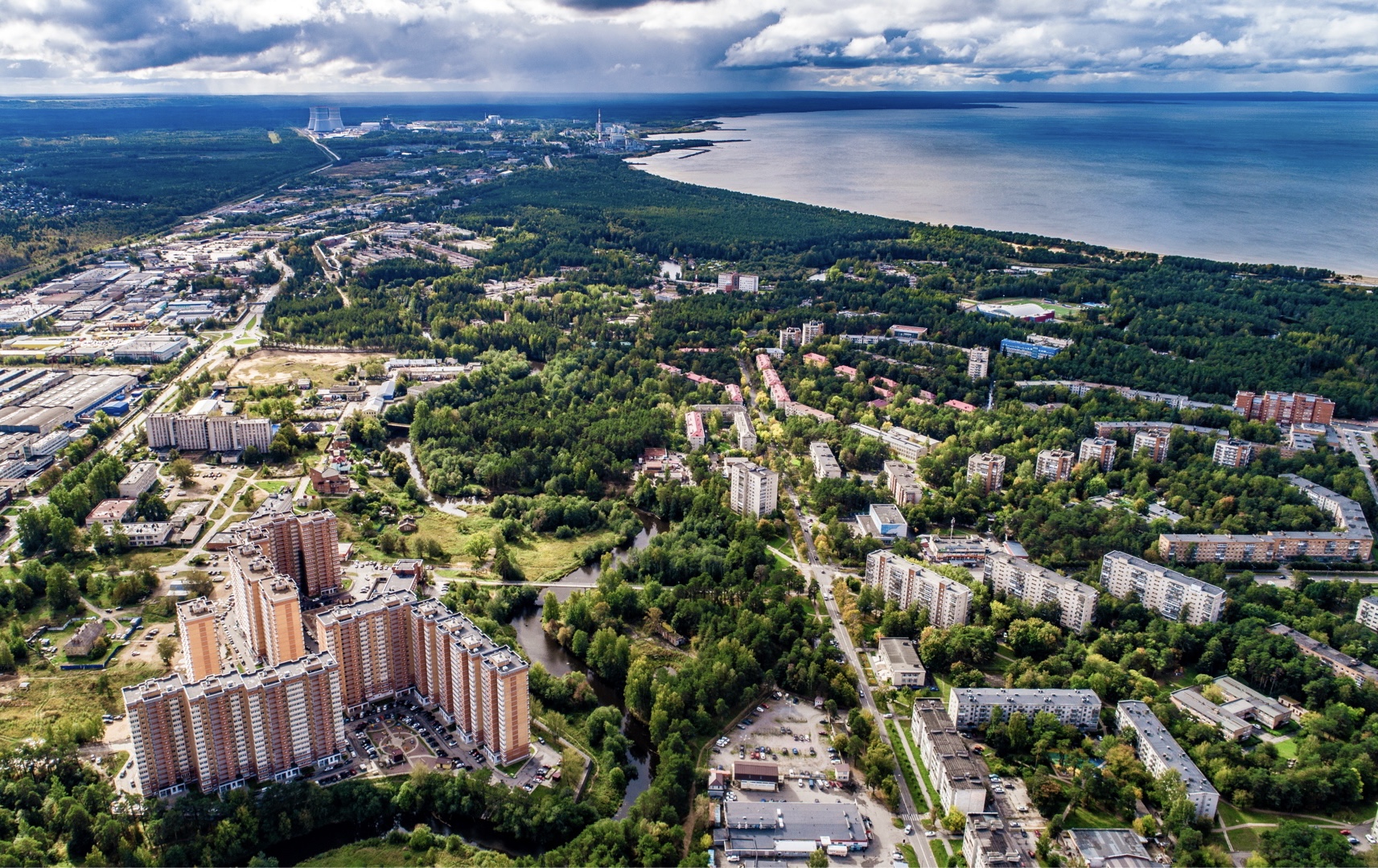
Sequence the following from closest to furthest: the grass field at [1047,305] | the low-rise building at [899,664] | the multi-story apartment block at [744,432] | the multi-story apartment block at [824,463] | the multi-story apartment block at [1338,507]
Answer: the low-rise building at [899,664], the multi-story apartment block at [1338,507], the multi-story apartment block at [824,463], the multi-story apartment block at [744,432], the grass field at [1047,305]

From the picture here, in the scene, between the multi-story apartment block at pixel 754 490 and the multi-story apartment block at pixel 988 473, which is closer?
the multi-story apartment block at pixel 754 490

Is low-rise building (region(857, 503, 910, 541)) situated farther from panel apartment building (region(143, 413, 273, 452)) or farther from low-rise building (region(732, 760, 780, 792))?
panel apartment building (region(143, 413, 273, 452))

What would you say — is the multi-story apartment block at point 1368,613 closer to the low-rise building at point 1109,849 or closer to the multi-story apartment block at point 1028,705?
the multi-story apartment block at point 1028,705

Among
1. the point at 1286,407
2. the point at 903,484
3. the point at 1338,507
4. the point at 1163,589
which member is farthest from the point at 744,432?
the point at 1286,407

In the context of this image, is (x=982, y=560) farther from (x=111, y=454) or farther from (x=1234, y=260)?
(x=1234, y=260)

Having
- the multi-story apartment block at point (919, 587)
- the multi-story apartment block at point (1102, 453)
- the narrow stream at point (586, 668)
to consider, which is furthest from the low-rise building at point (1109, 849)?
the multi-story apartment block at point (1102, 453)

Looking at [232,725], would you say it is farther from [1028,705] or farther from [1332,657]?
[1332,657]

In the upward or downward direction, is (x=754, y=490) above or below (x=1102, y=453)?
below
